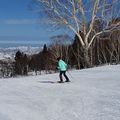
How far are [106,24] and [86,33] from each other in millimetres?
1972

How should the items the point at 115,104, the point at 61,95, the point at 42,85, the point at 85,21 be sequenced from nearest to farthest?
the point at 115,104 → the point at 61,95 → the point at 42,85 → the point at 85,21

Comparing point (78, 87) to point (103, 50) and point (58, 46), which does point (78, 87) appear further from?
point (58, 46)

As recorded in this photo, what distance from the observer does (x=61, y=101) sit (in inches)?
618

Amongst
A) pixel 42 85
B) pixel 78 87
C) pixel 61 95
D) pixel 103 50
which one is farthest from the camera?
pixel 103 50

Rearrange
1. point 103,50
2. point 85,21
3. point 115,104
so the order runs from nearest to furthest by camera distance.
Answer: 1. point 115,104
2. point 85,21
3. point 103,50

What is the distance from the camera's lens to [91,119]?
12.3 metres

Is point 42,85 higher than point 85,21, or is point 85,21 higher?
point 85,21

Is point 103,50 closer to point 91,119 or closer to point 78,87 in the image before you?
point 78,87

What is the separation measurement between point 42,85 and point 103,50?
123 ft

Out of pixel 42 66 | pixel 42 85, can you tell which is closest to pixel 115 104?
pixel 42 85

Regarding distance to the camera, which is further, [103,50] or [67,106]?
[103,50]

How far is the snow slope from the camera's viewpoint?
13072 mm

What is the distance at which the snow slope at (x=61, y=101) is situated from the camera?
1307cm

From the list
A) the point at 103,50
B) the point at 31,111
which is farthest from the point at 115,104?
the point at 103,50
